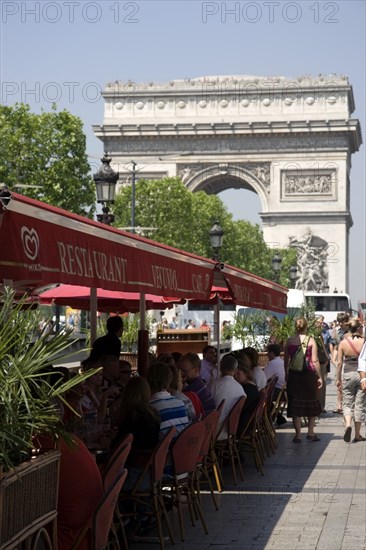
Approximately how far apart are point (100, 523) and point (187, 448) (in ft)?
9.21

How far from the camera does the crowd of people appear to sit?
891 centimetres

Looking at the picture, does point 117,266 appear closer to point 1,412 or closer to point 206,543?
point 206,543

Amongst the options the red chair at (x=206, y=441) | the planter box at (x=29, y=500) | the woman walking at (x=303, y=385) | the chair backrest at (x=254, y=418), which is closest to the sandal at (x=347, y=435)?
the woman walking at (x=303, y=385)

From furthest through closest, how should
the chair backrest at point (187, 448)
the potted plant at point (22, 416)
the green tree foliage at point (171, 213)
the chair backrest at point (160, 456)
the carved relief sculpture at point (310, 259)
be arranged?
the carved relief sculpture at point (310, 259)
the green tree foliage at point (171, 213)
the chair backrest at point (187, 448)
the chair backrest at point (160, 456)
the potted plant at point (22, 416)

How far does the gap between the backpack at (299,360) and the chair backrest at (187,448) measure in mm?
7113

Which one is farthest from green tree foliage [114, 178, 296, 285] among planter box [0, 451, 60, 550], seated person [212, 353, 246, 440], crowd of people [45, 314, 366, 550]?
planter box [0, 451, 60, 550]

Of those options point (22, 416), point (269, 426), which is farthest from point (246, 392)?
point (22, 416)

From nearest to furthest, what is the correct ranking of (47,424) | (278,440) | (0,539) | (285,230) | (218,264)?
(0,539) → (47,424) → (218,264) → (278,440) → (285,230)

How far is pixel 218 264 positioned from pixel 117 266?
198 inches

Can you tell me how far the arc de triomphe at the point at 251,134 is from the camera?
8725 centimetres

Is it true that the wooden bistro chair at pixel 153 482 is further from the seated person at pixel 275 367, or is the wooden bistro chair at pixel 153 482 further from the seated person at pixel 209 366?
the seated person at pixel 275 367

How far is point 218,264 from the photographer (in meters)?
13.9

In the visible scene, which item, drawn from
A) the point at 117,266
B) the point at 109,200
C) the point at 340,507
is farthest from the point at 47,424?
the point at 109,200

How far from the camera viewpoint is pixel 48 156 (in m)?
42.6
